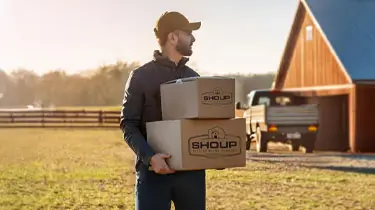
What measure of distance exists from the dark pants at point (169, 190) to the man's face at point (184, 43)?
0.70 meters

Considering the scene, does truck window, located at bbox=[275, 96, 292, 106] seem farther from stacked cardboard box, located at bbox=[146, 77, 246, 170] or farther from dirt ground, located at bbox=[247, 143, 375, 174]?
stacked cardboard box, located at bbox=[146, 77, 246, 170]

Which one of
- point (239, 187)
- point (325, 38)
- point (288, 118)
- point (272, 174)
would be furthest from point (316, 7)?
point (239, 187)

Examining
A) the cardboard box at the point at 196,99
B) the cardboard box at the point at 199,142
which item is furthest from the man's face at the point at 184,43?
the cardboard box at the point at 199,142

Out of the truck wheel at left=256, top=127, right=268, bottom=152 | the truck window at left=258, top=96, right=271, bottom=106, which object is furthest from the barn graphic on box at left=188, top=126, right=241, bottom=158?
the truck window at left=258, top=96, right=271, bottom=106

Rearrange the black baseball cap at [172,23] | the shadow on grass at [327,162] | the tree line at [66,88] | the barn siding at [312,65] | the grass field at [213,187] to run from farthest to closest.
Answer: the tree line at [66,88] → the barn siding at [312,65] → the shadow on grass at [327,162] → the grass field at [213,187] → the black baseball cap at [172,23]

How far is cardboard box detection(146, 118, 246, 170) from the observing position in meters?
3.91

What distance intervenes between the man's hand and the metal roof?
74.3 feet

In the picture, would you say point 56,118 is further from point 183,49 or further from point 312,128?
point 183,49

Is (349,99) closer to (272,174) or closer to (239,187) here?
(272,174)

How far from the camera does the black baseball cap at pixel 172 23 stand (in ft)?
13.6

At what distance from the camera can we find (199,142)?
3961mm

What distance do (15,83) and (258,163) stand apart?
268 ft

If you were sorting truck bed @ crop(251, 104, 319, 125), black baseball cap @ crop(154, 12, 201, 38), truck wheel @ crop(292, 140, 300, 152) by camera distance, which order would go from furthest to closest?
truck wheel @ crop(292, 140, 300, 152), truck bed @ crop(251, 104, 319, 125), black baseball cap @ crop(154, 12, 201, 38)

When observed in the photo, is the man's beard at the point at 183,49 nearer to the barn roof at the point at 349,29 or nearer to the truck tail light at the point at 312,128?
the truck tail light at the point at 312,128
